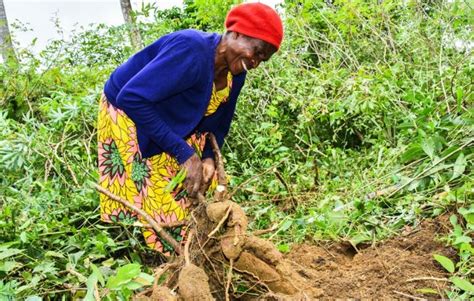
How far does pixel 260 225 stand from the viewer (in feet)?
8.93

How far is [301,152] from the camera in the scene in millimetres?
3531

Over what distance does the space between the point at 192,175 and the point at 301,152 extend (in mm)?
1744

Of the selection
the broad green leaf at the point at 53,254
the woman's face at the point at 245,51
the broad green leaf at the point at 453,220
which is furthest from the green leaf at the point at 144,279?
the broad green leaf at the point at 453,220

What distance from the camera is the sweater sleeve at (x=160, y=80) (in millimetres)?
1847

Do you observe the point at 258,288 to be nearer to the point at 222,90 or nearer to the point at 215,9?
the point at 222,90

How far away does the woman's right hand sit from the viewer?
1886 millimetres

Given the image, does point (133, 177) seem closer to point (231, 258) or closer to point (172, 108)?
point (172, 108)

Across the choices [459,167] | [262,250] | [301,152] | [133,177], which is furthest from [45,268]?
[301,152]

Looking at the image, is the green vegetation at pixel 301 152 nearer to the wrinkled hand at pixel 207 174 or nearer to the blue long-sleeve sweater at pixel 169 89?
the wrinkled hand at pixel 207 174

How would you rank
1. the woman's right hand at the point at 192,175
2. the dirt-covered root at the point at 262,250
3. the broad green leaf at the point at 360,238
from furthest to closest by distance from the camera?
1. the broad green leaf at the point at 360,238
2. the woman's right hand at the point at 192,175
3. the dirt-covered root at the point at 262,250

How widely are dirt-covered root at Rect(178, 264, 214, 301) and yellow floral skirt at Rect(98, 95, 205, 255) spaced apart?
666 mm

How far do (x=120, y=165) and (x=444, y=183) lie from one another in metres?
1.43

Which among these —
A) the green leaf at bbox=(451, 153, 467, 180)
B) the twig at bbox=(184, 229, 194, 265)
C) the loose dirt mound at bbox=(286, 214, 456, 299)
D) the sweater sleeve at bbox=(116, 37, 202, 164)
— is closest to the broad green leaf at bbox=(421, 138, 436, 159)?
the green leaf at bbox=(451, 153, 467, 180)

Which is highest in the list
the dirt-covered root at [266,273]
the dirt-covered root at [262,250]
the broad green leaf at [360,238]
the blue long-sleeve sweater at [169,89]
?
the blue long-sleeve sweater at [169,89]
